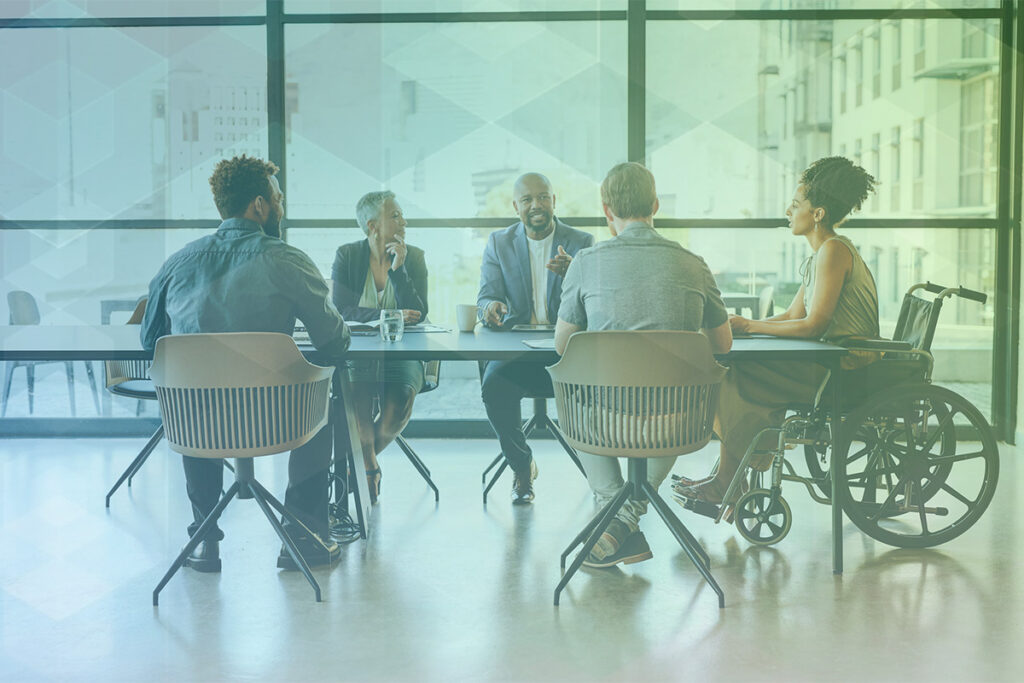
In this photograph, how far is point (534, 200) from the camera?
3908mm

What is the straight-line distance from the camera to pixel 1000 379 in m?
5.00

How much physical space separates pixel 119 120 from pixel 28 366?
1495mm

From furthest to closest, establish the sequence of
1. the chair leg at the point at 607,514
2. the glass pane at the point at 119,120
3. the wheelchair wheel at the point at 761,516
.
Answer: the glass pane at the point at 119,120 → the wheelchair wheel at the point at 761,516 → the chair leg at the point at 607,514

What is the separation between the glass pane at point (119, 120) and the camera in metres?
5.07

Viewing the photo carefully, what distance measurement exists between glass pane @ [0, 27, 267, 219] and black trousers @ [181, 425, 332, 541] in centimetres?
258

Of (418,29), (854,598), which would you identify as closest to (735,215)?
(418,29)

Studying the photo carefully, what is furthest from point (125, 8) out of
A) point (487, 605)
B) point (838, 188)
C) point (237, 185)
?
point (487, 605)

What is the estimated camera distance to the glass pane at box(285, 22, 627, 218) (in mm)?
5000

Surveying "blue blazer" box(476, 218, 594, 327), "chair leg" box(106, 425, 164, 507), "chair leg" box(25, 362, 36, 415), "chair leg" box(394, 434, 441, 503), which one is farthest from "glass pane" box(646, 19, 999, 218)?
"chair leg" box(25, 362, 36, 415)

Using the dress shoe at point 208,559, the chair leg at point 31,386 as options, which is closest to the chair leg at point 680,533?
the dress shoe at point 208,559

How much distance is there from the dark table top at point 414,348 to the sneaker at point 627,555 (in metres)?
0.68

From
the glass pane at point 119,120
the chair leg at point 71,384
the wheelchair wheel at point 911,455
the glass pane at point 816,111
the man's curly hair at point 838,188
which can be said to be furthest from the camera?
A: the chair leg at point 71,384

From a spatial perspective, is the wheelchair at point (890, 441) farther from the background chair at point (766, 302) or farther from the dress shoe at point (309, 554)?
the background chair at point (766, 302)

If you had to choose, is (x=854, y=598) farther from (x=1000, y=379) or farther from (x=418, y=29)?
(x=418, y=29)
